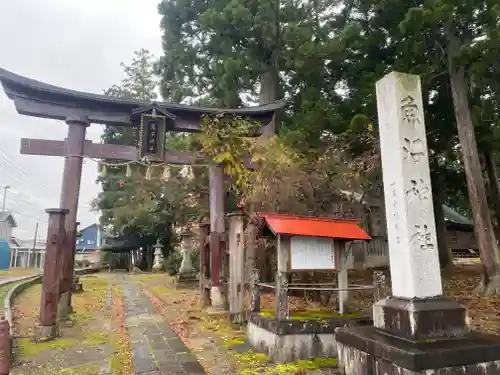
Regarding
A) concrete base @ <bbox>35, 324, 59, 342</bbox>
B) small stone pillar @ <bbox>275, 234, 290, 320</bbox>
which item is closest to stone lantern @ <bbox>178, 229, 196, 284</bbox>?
concrete base @ <bbox>35, 324, 59, 342</bbox>

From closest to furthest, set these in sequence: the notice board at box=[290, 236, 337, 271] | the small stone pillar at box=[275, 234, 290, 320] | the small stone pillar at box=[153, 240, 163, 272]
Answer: the small stone pillar at box=[275, 234, 290, 320] → the notice board at box=[290, 236, 337, 271] → the small stone pillar at box=[153, 240, 163, 272]

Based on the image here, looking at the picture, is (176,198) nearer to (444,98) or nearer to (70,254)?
(70,254)

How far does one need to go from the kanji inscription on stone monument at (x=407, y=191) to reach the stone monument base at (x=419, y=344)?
24 cm

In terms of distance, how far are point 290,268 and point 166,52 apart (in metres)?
13.8

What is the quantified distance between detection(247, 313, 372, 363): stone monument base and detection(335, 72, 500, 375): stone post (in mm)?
1033

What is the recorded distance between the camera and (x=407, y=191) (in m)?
5.12

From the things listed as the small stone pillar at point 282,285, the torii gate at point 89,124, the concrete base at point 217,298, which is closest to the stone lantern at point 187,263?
the concrete base at point 217,298

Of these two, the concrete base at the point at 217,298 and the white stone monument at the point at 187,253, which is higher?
the white stone monument at the point at 187,253

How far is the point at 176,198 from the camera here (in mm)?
17875

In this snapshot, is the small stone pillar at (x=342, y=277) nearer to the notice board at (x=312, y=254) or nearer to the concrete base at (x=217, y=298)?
the notice board at (x=312, y=254)

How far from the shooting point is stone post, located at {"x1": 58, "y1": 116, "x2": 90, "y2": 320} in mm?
9617

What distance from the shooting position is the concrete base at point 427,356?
406cm

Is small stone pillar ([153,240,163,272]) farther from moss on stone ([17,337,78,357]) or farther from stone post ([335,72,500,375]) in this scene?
stone post ([335,72,500,375])

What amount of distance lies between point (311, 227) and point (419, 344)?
3102 mm
